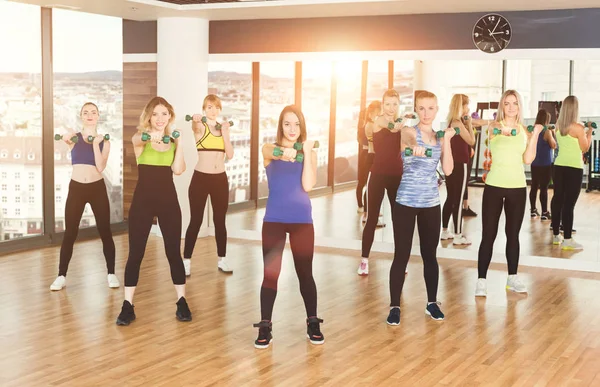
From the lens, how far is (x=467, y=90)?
797cm

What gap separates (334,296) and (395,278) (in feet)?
3.06

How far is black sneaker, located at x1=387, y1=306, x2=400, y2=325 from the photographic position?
5.73 meters

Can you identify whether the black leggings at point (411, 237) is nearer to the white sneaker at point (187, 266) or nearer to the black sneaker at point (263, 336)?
the black sneaker at point (263, 336)

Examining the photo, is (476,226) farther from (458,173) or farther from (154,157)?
(154,157)

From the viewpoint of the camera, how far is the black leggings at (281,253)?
16.5ft

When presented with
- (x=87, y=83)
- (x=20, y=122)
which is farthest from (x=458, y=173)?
(x=20, y=122)

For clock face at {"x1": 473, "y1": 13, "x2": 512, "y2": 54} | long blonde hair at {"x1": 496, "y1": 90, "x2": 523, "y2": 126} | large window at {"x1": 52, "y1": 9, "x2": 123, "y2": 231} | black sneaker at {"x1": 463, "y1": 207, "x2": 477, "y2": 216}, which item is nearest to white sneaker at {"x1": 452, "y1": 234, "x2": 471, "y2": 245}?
black sneaker at {"x1": 463, "y1": 207, "x2": 477, "y2": 216}

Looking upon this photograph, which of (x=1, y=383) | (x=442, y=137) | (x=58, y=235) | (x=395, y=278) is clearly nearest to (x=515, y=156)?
(x=442, y=137)

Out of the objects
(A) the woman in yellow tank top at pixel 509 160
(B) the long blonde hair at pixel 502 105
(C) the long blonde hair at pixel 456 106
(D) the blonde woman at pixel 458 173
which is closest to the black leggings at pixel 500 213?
(A) the woman in yellow tank top at pixel 509 160

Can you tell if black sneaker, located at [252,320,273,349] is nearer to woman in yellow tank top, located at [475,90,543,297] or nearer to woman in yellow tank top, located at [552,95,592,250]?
woman in yellow tank top, located at [475,90,543,297]

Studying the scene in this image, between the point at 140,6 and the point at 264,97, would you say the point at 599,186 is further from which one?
the point at 140,6

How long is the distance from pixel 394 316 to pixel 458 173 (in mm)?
2750

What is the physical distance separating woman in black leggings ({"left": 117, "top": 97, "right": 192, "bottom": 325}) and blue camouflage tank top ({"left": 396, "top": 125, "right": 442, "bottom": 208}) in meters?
1.48

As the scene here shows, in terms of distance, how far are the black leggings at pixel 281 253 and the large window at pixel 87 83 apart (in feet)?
14.1
